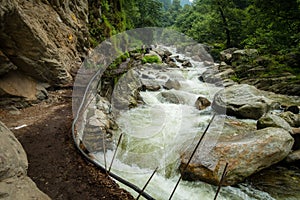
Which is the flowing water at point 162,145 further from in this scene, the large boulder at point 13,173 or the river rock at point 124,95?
the large boulder at point 13,173

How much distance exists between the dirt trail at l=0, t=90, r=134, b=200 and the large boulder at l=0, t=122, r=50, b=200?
2.33 ft

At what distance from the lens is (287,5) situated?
35.4 feet

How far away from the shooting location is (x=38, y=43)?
6.19 metres

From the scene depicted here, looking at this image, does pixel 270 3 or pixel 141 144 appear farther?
pixel 270 3

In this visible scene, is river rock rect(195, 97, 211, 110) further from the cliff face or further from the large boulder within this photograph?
the large boulder

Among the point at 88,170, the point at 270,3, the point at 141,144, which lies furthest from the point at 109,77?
the point at 270,3

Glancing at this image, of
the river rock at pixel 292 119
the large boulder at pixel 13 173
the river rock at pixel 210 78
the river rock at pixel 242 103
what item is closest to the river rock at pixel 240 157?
the river rock at pixel 292 119

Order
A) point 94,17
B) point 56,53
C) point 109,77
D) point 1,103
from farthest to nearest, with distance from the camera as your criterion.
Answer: point 94,17
point 109,77
point 56,53
point 1,103

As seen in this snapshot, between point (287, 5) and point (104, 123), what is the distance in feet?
36.7

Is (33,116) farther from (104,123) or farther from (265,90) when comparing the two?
(265,90)

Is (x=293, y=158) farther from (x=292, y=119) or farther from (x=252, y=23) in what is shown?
(x=252, y=23)

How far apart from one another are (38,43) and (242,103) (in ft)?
23.4

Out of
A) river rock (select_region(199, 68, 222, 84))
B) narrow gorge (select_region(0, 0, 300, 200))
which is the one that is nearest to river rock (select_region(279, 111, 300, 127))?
narrow gorge (select_region(0, 0, 300, 200))

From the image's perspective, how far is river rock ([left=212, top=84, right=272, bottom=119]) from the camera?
749 cm
